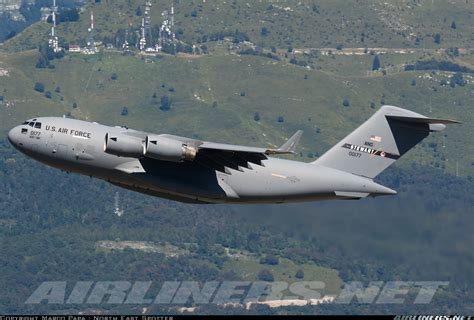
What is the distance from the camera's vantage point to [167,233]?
146000 millimetres

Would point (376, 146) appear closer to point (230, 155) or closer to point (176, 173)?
point (230, 155)

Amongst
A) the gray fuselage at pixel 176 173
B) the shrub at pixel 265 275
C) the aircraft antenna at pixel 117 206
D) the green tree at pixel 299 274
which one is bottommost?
the aircraft antenna at pixel 117 206

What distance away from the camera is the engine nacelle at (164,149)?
165 ft

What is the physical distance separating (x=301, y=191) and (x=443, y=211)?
7461 millimetres

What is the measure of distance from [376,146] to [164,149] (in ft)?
26.0

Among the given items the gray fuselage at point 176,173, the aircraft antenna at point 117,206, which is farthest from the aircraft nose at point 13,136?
the aircraft antenna at point 117,206

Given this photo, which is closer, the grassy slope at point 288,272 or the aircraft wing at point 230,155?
the aircraft wing at point 230,155

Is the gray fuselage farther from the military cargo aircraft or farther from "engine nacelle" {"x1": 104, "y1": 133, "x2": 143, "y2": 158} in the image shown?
"engine nacelle" {"x1": 104, "y1": 133, "x2": 143, "y2": 158}

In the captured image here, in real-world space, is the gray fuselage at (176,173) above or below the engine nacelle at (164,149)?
below

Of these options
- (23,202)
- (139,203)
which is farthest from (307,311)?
(23,202)

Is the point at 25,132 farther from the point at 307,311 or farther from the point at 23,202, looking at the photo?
the point at 23,202

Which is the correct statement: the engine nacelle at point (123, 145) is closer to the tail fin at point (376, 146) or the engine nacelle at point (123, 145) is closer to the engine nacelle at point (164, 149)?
the engine nacelle at point (164, 149)

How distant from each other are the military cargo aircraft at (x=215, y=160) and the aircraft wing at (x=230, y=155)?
0.03 m

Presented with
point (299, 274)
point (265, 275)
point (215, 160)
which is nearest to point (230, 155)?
point (215, 160)
